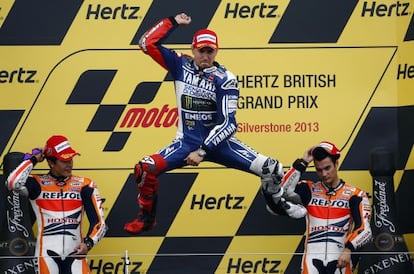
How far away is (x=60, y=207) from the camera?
33.0ft

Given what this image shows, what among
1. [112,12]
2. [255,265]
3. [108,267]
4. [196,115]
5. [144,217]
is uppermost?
[112,12]

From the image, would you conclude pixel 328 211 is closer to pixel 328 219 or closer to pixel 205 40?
pixel 328 219

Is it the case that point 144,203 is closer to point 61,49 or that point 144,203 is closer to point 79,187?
point 79,187

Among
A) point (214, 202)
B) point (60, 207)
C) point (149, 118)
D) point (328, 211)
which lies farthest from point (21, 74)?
point (328, 211)

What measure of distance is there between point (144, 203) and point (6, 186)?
1.07 meters

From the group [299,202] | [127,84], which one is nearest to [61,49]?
[127,84]

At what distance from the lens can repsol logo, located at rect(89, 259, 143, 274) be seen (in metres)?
10.5

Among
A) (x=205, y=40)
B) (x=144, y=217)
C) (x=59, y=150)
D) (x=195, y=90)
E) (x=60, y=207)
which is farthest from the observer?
(x=60, y=207)

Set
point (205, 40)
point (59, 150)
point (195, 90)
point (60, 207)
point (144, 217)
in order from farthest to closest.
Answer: point (60, 207) → point (59, 150) → point (144, 217) → point (195, 90) → point (205, 40)

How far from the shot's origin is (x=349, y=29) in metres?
10.7

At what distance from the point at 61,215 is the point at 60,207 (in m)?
0.06

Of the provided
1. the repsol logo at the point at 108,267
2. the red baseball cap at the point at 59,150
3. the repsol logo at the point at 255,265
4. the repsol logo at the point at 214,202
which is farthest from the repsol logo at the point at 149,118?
the repsol logo at the point at 255,265

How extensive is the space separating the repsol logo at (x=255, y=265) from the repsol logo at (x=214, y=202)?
15.3 inches

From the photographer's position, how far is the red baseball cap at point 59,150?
392 inches
